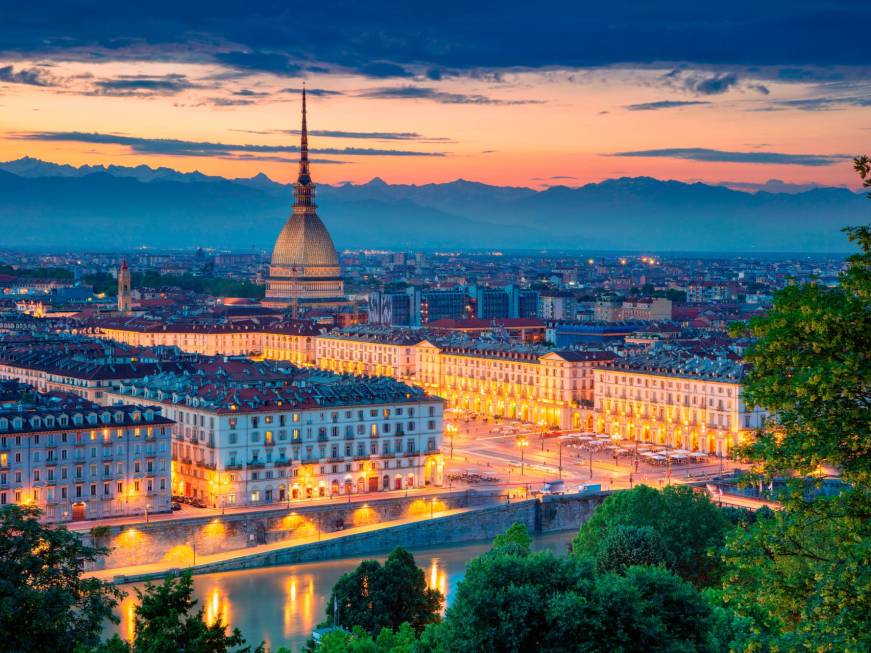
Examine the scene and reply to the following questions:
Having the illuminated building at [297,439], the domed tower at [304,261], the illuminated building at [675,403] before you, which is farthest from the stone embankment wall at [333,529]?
the domed tower at [304,261]

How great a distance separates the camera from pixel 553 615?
78.8 ft

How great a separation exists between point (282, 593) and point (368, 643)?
16.6 metres

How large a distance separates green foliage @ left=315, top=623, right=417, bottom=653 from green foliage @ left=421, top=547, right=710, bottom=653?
2.90 meters

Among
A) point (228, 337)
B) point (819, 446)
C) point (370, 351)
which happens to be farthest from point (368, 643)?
point (228, 337)

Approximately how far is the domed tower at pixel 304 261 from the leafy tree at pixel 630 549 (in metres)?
119

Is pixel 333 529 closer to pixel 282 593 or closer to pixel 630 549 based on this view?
pixel 282 593

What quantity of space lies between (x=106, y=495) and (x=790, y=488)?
123ft

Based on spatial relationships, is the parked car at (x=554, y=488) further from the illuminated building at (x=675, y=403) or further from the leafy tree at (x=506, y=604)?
the leafy tree at (x=506, y=604)

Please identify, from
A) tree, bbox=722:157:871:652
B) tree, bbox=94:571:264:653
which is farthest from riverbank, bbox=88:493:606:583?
tree, bbox=722:157:871:652

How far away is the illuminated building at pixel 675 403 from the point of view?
7181cm

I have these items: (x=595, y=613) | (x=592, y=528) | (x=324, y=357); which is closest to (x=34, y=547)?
(x=595, y=613)

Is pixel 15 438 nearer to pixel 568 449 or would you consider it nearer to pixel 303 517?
pixel 303 517

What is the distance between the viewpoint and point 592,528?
4469 centimetres

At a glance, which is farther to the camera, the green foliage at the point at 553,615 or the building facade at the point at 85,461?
the building facade at the point at 85,461
